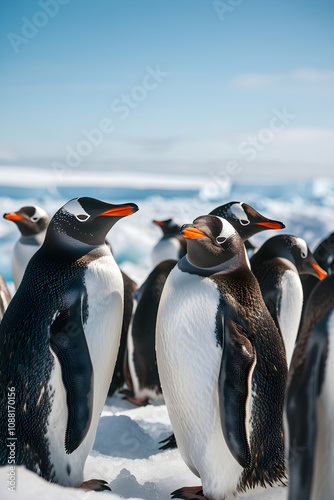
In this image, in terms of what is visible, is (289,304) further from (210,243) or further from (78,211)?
(78,211)

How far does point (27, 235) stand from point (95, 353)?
6.57 feet

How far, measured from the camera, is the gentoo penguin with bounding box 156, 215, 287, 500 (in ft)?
5.21

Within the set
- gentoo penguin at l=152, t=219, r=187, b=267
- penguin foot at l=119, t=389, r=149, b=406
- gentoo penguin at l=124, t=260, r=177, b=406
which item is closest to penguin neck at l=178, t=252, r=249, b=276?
gentoo penguin at l=124, t=260, r=177, b=406

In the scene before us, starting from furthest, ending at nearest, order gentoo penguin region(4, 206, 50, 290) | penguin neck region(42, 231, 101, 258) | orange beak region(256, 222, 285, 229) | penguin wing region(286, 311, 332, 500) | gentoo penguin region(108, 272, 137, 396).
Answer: gentoo penguin region(4, 206, 50, 290) → gentoo penguin region(108, 272, 137, 396) → orange beak region(256, 222, 285, 229) → penguin neck region(42, 231, 101, 258) → penguin wing region(286, 311, 332, 500)

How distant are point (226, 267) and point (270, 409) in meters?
0.48

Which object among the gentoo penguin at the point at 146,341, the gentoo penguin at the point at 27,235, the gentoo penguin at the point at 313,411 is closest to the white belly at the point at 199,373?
the gentoo penguin at the point at 313,411

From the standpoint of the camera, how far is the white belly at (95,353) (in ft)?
5.20

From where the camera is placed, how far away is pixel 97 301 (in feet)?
5.49

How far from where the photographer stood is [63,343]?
1.57 metres

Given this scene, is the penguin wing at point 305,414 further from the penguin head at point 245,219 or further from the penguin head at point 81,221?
the penguin head at point 245,219

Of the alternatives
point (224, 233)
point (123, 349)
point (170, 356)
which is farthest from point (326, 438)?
point (123, 349)

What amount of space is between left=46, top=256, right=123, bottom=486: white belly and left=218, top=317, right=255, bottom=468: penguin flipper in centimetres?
40

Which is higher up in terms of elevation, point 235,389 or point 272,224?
point 272,224

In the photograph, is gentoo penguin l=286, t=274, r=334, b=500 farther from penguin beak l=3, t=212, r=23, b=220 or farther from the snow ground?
penguin beak l=3, t=212, r=23, b=220
